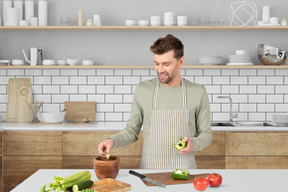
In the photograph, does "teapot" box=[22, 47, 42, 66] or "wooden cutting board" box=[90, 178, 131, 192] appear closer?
"wooden cutting board" box=[90, 178, 131, 192]

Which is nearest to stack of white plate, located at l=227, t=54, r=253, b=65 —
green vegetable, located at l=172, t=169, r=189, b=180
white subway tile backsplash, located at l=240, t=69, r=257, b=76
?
white subway tile backsplash, located at l=240, t=69, r=257, b=76

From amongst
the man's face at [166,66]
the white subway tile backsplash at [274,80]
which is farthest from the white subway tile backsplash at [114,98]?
the man's face at [166,66]

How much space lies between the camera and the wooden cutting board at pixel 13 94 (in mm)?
4566

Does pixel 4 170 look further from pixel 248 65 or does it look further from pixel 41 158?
pixel 248 65

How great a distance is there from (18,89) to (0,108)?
33 centimetres

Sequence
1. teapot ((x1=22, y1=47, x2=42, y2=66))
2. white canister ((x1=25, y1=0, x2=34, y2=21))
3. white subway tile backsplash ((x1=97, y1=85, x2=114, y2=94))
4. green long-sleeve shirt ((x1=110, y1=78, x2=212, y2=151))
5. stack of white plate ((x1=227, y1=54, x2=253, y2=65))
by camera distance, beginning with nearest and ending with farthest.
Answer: green long-sleeve shirt ((x1=110, y1=78, x2=212, y2=151))
stack of white plate ((x1=227, y1=54, x2=253, y2=65))
teapot ((x1=22, y1=47, x2=42, y2=66))
white canister ((x1=25, y1=0, x2=34, y2=21))
white subway tile backsplash ((x1=97, y1=85, x2=114, y2=94))

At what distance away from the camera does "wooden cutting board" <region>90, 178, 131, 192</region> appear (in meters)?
1.77

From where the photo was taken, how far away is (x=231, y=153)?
3957mm

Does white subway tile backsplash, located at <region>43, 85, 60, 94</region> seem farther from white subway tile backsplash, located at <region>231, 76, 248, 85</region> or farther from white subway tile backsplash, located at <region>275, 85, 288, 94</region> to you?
white subway tile backsplash, located at <region>275, 85, 288, 94</region>

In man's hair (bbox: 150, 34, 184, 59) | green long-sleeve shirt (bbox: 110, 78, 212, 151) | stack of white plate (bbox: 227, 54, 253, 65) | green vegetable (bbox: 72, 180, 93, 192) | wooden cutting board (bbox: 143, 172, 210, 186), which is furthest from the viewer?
stack of white plate (bbox: 227, 54, 253, 65)

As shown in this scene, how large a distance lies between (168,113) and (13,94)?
2691 millimetres

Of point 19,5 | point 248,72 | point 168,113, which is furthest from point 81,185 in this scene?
point 19,5

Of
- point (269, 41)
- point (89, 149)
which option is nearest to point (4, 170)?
point (89, 149)

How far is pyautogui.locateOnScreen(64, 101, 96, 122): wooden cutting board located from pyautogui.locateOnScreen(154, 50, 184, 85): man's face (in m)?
2.26
